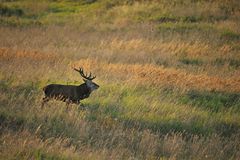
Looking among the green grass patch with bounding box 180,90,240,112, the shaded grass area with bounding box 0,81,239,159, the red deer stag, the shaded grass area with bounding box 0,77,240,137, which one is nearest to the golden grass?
the green grass patch with bounding box 180,90,240,112

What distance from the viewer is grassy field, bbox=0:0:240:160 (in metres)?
8.12

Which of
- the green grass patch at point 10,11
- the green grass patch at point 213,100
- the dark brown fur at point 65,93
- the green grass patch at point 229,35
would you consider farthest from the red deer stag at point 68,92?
the green grass patch at point 10,11

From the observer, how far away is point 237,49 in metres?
21.1

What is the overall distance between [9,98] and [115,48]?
9.65m

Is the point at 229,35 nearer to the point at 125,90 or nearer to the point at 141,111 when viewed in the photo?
the point at 125,90

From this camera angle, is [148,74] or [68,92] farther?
[148,74]

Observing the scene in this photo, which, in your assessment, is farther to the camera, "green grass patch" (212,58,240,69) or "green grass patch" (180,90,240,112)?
"green grass patch" (212,58,240,69)

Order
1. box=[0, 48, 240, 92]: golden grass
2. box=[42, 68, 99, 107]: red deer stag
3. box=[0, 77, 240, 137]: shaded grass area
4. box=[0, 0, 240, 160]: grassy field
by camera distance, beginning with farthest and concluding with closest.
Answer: box=[0, 48, 240, 92]: golden grass
box=[42, 68, 99, 107]: red deer stag
box=[0, 77, 240, 137]: shaded grass area
box=[0, 0, 240, 160]: grassy field

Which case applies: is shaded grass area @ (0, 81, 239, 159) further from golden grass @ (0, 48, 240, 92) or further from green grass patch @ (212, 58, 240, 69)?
green grass patch @ (212, 58, 240, 69)

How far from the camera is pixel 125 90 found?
467 inches

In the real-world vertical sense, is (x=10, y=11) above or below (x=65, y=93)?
below

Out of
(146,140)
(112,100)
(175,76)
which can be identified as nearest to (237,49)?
(175,76)

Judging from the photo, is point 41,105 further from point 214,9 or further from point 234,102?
point 214,9

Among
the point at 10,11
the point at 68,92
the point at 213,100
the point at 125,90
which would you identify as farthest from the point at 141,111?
the point at 10,11
